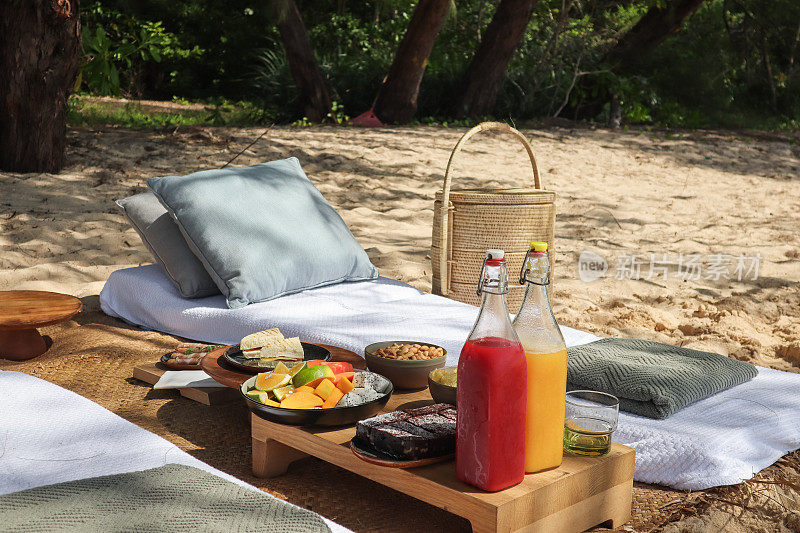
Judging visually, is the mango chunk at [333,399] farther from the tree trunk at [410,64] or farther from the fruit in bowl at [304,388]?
the tree trunk at [410,64]

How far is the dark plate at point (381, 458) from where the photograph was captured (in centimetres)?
147

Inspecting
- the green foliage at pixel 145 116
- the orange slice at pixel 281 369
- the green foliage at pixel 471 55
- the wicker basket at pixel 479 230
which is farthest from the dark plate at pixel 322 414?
the green foliage at pixel 145 116

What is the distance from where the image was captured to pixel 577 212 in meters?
5.50

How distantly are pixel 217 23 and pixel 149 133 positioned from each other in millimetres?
8030

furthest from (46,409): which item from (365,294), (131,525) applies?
(365,294)

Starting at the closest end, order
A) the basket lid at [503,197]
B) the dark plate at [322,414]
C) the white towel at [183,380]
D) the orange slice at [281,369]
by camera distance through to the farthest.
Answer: the dark plate at [322,414] < the orange slice at [281,369] < the white towel at [183,380] < the basket lid at [503,197]

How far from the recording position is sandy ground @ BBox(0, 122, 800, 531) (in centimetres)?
359

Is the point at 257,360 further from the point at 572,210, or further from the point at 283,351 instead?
the point at 572,210

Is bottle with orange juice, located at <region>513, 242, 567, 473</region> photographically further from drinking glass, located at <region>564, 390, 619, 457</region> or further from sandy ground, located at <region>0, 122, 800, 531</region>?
sandy ground, located at <region>0, 122, 800, 531</region>

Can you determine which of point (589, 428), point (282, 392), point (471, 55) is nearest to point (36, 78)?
point (282, 392)

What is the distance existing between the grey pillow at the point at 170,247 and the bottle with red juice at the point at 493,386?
6.40 feet

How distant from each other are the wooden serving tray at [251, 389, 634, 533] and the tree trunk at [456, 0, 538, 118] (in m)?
7.02

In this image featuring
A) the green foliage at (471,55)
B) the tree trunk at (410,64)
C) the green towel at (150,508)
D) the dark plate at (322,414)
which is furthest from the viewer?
the green foliage at (471,55)

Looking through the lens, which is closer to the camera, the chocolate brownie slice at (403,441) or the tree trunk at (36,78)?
the chocolate brownie slice at (403,441)
